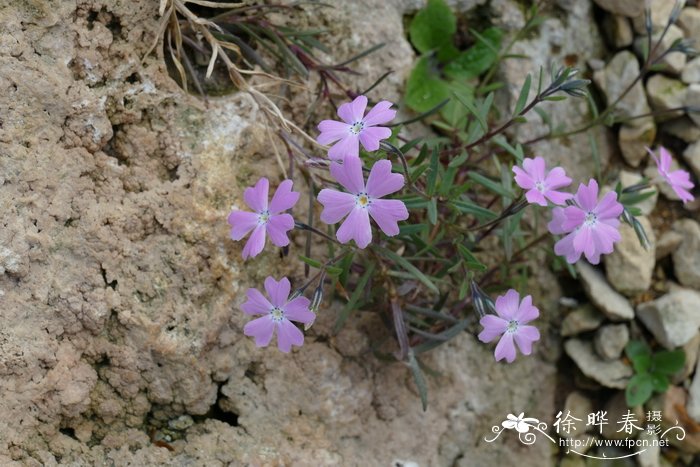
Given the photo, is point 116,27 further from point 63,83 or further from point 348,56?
point 348,56

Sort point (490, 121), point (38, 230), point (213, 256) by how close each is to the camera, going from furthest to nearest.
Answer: point (490, 121)
point (213, 256)
point (38, 230)

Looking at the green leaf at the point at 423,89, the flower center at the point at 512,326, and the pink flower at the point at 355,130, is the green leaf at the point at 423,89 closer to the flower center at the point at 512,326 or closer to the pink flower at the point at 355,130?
the pink flower at the point at 355,130

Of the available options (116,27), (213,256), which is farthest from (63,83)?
(213,256)

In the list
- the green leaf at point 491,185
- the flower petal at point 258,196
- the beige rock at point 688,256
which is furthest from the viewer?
the beige rock at point 688,256

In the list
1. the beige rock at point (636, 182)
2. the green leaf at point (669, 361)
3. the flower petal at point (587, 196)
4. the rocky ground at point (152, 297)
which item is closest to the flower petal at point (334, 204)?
the rocky ground at point (152, 297)

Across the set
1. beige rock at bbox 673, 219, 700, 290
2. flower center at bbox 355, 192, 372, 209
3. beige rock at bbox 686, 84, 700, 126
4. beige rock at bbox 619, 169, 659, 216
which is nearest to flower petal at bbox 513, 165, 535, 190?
flower center at bbox 355, 192, 372, 209

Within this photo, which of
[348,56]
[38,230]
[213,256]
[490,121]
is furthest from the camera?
[490,121]
